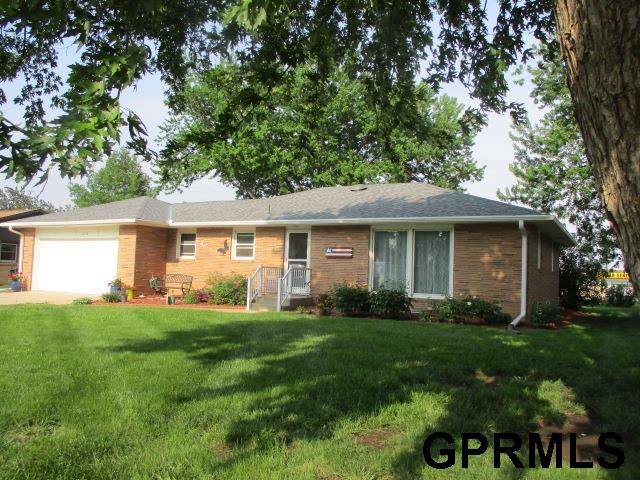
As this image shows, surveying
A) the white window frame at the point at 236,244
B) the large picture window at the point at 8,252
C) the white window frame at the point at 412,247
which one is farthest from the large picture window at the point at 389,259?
the large picture window at the point at 8,252

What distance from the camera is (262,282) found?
674 inches

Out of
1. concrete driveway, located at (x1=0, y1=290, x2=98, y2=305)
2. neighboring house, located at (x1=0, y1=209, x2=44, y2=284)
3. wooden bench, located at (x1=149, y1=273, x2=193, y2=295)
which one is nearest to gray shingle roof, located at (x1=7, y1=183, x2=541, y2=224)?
wooden bench, located at (x1=149, y1=273, x2=193, y2=295)

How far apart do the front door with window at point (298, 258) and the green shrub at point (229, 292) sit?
1599mm

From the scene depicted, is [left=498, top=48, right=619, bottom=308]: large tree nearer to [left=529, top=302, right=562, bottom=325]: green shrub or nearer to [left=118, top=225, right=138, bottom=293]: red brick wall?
[left=529, top=302, right=562, bottom=325]: green shrub

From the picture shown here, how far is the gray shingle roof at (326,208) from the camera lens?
1541 cm

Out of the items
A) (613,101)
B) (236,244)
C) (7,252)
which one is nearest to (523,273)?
(236,244)

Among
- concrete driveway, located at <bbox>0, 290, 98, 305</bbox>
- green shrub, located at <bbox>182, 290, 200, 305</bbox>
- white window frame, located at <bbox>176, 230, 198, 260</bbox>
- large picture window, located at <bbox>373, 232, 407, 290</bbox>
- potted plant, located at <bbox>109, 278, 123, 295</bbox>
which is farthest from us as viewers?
white window frame, located at <bbox>176, 230, 198, 260</bbox>

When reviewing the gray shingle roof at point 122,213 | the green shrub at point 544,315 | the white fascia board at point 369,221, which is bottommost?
the green shrub at point 544,315

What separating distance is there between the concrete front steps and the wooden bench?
4.21 metres

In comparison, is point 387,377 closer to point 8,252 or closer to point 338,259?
point 338,259

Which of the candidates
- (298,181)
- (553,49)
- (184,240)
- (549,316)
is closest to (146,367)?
(553,49)

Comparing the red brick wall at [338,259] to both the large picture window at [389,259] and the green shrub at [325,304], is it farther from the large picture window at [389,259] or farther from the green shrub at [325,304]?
the green shrub at [325,304]

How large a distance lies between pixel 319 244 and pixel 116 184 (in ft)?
127

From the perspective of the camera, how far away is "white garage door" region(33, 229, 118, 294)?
68.3ft
